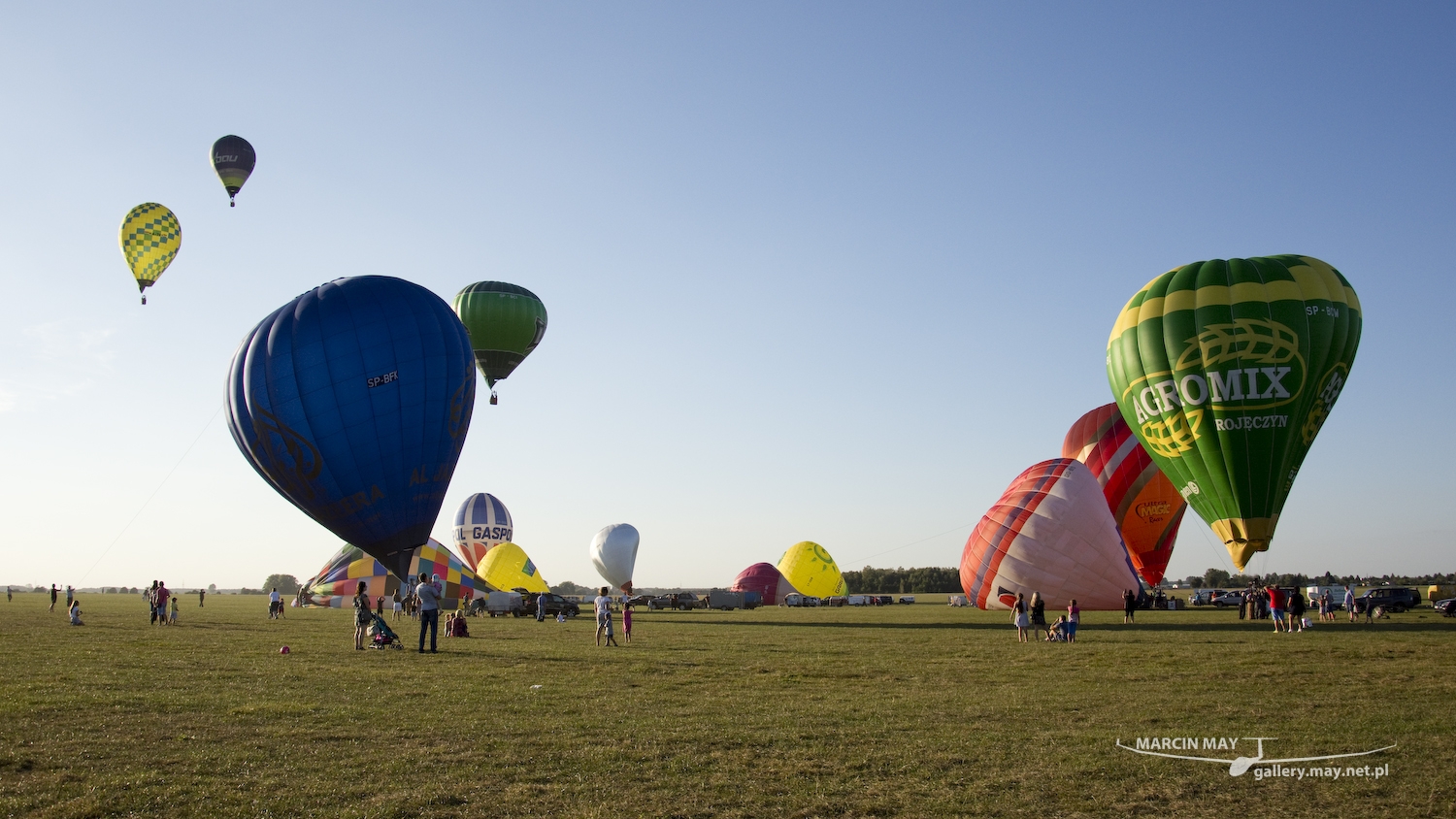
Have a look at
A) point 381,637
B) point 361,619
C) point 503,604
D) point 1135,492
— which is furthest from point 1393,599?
point 361,619

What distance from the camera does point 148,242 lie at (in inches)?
1642

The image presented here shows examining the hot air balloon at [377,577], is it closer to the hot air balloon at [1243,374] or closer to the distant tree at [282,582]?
the hot air balloon at [1243,374]

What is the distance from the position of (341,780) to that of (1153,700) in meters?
9.09

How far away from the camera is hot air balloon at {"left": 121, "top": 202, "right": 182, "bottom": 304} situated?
136 feet

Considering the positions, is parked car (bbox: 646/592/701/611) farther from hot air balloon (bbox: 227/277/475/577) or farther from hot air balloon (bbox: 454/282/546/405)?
hot air balloon (bbox: 227/277/475/577)

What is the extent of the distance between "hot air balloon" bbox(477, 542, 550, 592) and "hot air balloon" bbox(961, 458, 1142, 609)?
25.4m

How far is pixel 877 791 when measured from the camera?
6992mm

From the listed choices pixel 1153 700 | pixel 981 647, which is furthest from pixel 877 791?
pixel 981 647

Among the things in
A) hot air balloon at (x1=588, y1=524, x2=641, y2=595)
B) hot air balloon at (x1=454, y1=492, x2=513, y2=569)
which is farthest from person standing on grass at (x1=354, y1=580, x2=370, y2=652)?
hot air balloon at (x1=588, y1=524, x2=641, y2=595)

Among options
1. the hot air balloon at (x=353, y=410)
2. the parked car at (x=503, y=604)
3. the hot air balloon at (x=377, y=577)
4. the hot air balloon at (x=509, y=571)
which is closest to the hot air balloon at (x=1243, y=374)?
the hot air balloon at (x=353, y=410)

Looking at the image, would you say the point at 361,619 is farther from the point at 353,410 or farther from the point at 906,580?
the point at 906,580

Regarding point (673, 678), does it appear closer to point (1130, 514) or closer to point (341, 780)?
point (341, 780)

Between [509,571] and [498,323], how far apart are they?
15.1 m

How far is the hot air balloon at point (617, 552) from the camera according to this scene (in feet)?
241
